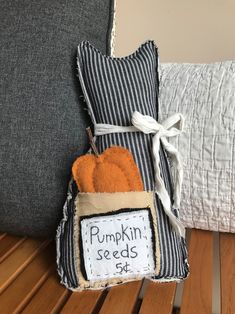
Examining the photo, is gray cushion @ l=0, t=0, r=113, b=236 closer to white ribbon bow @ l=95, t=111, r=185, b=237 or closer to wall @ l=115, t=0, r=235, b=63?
white ribbon bow @ l=95, t=111, r=185, b=237

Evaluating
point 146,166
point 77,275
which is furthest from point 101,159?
point 77,275

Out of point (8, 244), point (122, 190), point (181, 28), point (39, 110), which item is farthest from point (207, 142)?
point (181, 28)

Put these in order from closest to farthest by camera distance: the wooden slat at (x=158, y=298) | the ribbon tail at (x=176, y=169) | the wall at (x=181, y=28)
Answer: the wooden slat at (x=158, y=298), the ribbon tail at (x=176, y=169), the wall at (x=181, y=28)

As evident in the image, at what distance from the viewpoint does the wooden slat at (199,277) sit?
1.94 feet

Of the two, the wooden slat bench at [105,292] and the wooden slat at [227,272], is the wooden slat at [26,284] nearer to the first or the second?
the wooden slat bench at [105,292]

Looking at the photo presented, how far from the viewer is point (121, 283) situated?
0.64 meters

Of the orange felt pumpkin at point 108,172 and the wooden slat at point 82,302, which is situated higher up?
the orange felt pumpkin at point 108,172

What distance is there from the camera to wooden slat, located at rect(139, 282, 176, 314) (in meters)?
0.58

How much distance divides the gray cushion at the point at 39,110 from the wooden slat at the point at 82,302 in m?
0.15

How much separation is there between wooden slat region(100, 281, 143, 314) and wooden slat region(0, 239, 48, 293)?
6.7 inches

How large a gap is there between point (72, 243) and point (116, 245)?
0.25ft

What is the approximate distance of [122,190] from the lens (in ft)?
2.06

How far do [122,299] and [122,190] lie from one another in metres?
0.17

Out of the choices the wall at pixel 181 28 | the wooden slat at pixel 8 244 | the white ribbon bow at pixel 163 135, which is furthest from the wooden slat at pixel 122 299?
the wall at pixel 181 28
